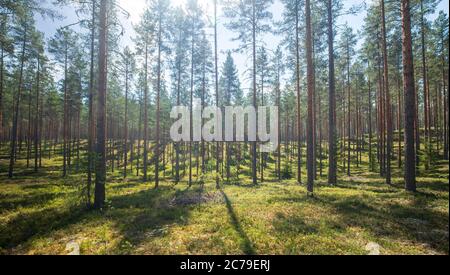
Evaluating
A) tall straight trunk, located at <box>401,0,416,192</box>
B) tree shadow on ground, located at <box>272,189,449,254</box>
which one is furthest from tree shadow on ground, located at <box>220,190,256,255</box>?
tall straight trunk, located at <box>401,0,416,192</box>

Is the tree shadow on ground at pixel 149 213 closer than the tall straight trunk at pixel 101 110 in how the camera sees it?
Yes

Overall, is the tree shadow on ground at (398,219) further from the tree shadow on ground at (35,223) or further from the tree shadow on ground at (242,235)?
the tree shadow on ground at (35,223)

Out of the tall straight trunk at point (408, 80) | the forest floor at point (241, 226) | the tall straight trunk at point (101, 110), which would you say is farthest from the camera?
the tall straight trunk at point (408, 80)

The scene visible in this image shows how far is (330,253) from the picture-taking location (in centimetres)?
557

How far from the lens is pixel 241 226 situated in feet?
26.3

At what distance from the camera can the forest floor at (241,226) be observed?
20.0 ft

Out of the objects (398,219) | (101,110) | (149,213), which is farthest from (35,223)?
(398,219)

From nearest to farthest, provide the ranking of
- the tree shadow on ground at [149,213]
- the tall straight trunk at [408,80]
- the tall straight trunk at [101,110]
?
the tree shadow on ground at [149,213] → the tall straight trunk at [101,110] → the tall straight trunk at [408,80]

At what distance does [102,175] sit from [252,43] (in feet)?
54.5

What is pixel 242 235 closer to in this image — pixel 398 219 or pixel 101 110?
pixel 398 219

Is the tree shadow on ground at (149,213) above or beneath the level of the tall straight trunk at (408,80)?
beneath

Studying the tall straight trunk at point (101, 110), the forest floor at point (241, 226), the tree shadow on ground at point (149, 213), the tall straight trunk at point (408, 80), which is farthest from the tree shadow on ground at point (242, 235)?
the tall straight trunk at point (408, 80)

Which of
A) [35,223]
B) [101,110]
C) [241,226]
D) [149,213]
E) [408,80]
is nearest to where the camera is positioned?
[241,226]
